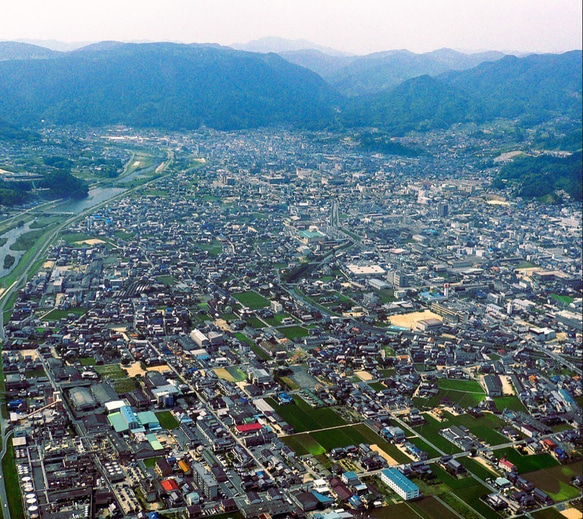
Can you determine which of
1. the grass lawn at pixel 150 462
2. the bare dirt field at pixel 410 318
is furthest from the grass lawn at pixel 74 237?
the grass lawn at pixel 150 462

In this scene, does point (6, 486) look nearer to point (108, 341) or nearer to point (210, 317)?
point (108, 341)

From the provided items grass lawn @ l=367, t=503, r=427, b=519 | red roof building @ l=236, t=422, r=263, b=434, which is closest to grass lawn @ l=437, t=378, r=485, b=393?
red roof building @ l=236, t=422, r=263, b=434

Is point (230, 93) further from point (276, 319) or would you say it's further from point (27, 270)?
point (276, 319)

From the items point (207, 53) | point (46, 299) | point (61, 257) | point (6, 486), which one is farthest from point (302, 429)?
point (207, 53)

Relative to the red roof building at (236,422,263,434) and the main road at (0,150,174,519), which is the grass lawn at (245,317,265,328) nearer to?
the red roof building at (236,422,263,434)

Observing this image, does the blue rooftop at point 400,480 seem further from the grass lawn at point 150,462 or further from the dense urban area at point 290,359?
the grass lawn at point 150,462
